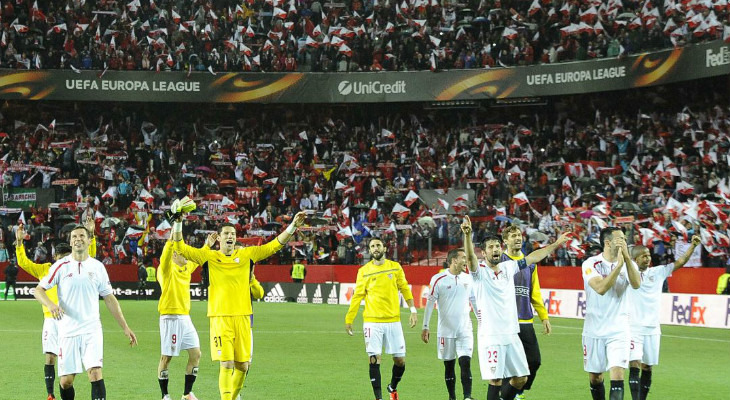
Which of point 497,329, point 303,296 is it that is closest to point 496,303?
point 497,329

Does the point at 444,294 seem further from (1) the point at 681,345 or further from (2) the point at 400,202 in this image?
(2) the point at 400,202

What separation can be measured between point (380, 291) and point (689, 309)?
16309mm

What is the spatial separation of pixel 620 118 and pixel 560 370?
1109 inches

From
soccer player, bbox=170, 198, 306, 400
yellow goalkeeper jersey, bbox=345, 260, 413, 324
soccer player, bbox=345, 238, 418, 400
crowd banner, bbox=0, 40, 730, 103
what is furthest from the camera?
crowd banner, bbox=0, 40, 730, 103

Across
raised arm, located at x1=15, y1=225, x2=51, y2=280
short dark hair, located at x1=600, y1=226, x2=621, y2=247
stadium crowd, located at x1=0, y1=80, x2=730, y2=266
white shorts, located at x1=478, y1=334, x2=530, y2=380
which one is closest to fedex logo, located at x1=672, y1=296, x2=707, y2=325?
stadium crowd, located at x1=0, y1=80, x2=730, y2=266

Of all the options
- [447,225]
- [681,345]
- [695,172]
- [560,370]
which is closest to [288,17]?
[447,225]

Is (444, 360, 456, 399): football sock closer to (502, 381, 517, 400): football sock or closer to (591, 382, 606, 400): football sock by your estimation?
(502, 381, 517, 400): football sock

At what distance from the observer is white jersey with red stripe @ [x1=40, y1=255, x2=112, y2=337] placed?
10.9 metres

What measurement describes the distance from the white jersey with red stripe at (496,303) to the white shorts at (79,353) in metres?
4.19

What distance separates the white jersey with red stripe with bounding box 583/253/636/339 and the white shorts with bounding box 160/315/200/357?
17.7 feet

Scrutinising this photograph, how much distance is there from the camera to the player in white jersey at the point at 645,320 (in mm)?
12523

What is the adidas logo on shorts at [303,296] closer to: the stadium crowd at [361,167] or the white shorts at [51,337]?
the stadium crowd at [361,167]

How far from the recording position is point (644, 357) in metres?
13.2

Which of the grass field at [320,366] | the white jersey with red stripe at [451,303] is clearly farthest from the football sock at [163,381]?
the white jersey with red stripe at [451,303]
